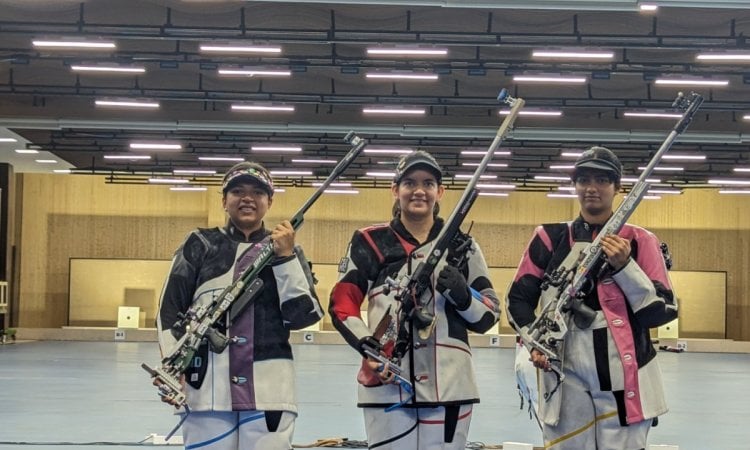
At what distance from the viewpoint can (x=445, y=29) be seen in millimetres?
24188

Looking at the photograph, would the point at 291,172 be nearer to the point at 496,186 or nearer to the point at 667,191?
the point at 496,186

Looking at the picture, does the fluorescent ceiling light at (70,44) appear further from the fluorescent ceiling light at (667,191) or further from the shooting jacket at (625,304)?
the fluorescent ceiling light at (667,191)

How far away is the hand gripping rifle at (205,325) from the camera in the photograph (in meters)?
4.04

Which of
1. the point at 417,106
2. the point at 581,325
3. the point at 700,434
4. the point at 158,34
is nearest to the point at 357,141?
the point at 581,325

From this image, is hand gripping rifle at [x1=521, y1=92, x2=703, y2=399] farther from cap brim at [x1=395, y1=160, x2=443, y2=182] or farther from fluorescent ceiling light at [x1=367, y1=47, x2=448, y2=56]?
fluorescent ceiling light at [x1=367, y1=47, x2=448, y2=56]

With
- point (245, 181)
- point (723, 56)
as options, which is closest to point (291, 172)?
point (723, 56)

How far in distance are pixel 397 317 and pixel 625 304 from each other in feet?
3.18

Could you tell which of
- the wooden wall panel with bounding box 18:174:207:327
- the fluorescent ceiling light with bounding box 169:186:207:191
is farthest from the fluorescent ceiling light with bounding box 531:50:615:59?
the wooden wall panel with bounding box 18:174:207:327

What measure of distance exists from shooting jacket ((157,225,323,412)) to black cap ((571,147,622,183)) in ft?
4.34

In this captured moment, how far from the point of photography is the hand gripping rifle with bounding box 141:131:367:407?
13.3ft

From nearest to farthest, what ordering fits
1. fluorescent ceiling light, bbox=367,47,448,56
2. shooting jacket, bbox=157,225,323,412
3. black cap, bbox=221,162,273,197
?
shooting jacket, bbox=157,225,323,412, black cap, bbox=221,162,273,197, fluorescent ceiling light, bbox=367,47,448,56

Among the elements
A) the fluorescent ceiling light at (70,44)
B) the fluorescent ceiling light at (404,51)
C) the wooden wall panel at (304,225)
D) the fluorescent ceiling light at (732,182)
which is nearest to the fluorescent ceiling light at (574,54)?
the fluorescent ceiling light at (404,51)

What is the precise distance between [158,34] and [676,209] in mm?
25968

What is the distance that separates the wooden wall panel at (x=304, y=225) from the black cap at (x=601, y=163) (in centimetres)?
3427
